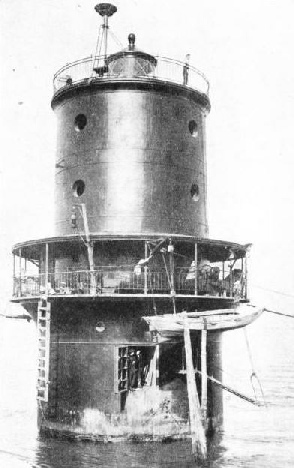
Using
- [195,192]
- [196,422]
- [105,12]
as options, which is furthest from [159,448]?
[105,12]

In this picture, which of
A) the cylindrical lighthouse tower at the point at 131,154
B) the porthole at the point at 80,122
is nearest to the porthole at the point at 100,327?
the cylindrical lighthouse tower at the point at 131,154

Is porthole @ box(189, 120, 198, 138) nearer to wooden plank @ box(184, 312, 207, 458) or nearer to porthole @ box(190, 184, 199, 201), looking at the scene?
porthole @ box(190, 184, 199, 201)

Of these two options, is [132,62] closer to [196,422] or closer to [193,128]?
[193,128]

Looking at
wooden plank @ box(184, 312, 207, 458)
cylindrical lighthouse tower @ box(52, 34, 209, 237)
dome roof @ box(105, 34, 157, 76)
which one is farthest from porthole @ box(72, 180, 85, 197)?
wooden plank @ box(184, 312, 207, 458)

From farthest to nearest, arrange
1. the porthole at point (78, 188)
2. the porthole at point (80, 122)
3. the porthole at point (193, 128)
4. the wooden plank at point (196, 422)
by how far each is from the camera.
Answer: the porthole at point (193, 128) < the porthole at point (80, 122) < the porthole at point (78, 188) < the wooden plank at point (196, 422)

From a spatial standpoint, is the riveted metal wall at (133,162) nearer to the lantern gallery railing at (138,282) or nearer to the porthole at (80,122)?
the porthole at (80,122)
